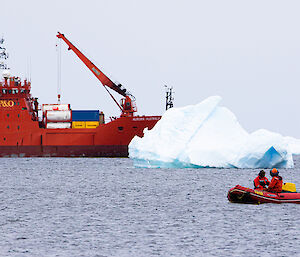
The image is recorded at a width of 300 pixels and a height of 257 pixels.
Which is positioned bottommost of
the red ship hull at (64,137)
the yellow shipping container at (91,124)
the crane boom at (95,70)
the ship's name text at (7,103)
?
the red ship hull at (64,137)

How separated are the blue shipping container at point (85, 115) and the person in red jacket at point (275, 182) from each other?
50117mm

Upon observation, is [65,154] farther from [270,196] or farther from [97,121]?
[270,196]

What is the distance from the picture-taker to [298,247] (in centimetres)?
1730

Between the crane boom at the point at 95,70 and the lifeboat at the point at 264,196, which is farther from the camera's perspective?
the crane boom at the point at 95,70

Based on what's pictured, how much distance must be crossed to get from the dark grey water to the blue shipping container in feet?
129

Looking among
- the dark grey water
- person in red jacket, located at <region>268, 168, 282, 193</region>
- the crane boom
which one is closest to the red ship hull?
the crane boom

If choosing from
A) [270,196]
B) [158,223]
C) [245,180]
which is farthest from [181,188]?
[158,223]

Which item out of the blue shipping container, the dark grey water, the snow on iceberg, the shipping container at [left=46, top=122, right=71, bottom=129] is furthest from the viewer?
the shipping container at [left=46, top=122, right=71, bottom=129]

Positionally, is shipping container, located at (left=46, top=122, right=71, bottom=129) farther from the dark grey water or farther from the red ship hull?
the dark grey water

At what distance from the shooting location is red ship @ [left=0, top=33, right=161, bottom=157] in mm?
72812

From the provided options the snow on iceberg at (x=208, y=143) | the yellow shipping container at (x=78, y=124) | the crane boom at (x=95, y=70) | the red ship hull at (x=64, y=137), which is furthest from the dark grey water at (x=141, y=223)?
the crane boom at (x=95, y=70)

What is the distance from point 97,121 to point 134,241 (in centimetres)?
5645

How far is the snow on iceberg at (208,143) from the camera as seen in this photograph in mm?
41875

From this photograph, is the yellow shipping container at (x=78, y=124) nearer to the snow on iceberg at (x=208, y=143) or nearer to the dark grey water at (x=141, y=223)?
the snow on iceberg at (x=208, y=143)
